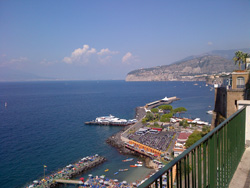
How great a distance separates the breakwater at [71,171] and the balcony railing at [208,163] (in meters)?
19.4

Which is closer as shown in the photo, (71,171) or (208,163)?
(208,163)

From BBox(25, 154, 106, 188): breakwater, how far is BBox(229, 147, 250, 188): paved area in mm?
19135

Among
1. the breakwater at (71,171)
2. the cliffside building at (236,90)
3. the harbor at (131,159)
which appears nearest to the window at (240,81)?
the cliffside building at (236,90)

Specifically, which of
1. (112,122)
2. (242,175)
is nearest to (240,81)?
(242,175)

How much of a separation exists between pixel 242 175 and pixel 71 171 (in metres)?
20.7

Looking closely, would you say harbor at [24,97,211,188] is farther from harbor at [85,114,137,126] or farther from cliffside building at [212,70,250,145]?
cliffside building at [212,70,250,145]

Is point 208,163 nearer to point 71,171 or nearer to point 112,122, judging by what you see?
point 71,171

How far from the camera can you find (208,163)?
8.01 ft

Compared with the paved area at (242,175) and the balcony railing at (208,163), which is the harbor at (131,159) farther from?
the balcony railing at (208,163)

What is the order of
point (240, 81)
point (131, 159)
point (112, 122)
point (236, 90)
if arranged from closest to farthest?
point (236, 90) < point (240, 81) < point (131, 159) < point (112, 122)

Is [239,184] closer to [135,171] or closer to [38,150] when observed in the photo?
[135,171]

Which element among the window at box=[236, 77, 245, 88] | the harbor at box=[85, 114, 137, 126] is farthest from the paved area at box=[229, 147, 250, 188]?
the harbor at box=[85, 114, 137, 126]

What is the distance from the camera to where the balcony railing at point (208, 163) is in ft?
5.16

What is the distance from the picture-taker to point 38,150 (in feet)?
95.9
